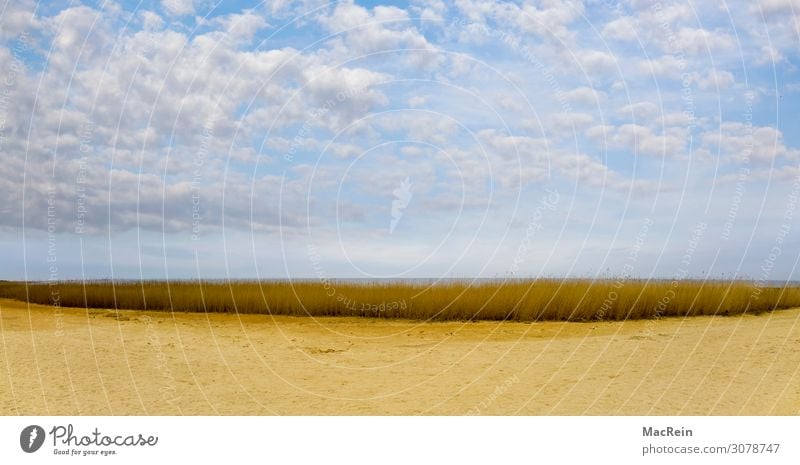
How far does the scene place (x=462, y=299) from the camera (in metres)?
17.5

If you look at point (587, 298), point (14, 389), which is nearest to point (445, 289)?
point (587, 298)

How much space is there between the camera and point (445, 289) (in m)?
18.6

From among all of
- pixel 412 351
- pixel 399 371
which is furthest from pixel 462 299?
pixel 399 371

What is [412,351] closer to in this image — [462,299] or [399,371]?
[399,371]

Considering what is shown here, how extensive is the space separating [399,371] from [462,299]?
23.8 ft

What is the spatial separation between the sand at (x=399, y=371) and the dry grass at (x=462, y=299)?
2.01m

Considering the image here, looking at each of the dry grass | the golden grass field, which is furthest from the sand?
the dry grass

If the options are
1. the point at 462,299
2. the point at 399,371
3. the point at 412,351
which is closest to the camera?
the point at 399,371

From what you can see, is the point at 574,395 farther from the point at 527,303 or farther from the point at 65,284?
the point at 65,284

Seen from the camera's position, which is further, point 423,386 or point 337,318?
point 337,318

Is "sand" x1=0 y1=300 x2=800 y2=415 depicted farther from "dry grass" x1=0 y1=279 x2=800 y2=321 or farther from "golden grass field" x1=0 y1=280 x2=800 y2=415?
"dry grass" x1=0 y1=279 x2=800 y2=321

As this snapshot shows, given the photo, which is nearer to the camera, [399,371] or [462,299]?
[399,371]
